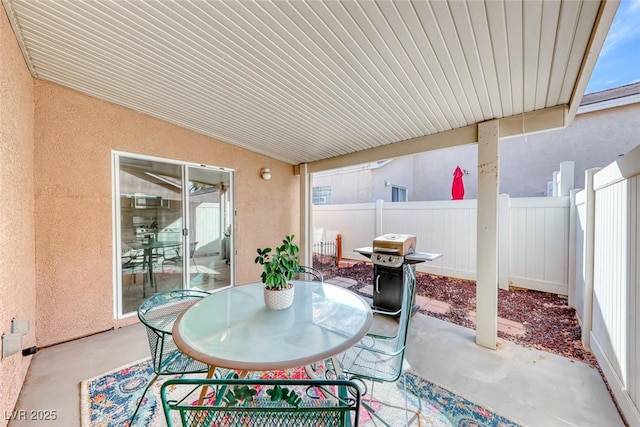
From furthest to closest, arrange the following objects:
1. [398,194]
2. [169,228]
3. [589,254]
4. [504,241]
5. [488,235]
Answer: [398,194] → [504,241] → [169,228] → [488,235] → [589,254]

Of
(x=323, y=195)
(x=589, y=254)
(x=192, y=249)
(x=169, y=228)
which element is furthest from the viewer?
(x=323, y=195)

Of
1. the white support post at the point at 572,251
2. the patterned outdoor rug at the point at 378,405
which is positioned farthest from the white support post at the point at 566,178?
the patterned outdoor rug at the point at 378,405

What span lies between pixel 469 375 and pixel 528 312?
7.08 feet

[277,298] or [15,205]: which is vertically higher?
[15,205]

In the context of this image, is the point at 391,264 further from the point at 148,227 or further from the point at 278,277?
the point at 148,227

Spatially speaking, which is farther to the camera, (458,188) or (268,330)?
(458,188)

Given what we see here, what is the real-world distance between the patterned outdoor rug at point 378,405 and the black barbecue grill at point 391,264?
1343mm

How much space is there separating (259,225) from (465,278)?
4.34m

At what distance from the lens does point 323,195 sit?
10.6m

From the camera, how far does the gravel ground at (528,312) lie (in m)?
2.84

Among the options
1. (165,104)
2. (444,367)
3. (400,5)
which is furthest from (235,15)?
(444,367)

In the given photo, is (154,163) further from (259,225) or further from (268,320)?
(268,320)

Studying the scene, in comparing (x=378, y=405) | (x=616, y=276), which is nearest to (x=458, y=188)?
(x=616, y=276)

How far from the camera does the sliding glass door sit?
3.42m
